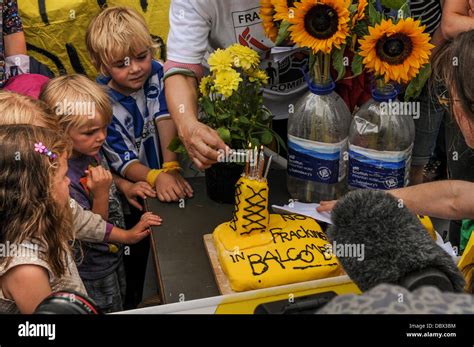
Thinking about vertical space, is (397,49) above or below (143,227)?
above

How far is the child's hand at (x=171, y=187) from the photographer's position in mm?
1641

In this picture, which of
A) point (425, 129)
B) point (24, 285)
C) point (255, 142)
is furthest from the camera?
Answer: point (425, 129)

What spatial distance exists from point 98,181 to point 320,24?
751 millimetres

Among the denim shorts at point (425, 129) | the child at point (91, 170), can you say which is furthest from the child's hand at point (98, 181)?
the denim shorts at point (425, 129)

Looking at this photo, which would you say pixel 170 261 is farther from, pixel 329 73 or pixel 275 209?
pixel 329 73

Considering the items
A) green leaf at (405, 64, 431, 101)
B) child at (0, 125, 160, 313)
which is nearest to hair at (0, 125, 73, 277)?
child at (0, 125, 160, 313)

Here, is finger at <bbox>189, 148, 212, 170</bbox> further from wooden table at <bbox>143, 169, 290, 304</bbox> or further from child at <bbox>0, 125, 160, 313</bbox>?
child at <bbox>0, 125, 160, 313</bbox>

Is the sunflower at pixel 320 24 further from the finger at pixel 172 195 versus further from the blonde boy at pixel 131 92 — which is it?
the blonde boy at pixel 131 92

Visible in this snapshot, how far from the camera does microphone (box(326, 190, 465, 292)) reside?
2.30 ft

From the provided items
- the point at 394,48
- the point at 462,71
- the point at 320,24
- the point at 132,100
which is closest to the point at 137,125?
the point at 132,100

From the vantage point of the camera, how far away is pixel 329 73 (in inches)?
58.1

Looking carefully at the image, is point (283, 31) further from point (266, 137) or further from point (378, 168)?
point (378, 168)

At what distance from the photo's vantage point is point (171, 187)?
1670 mm

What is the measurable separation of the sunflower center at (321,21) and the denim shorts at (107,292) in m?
0.92
